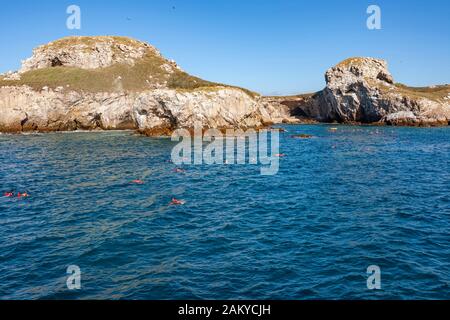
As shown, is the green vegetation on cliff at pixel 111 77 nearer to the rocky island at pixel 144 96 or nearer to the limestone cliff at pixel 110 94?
the limestone cliff at pixel 110 94

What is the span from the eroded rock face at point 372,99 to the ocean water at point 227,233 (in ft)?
278

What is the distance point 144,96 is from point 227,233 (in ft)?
242

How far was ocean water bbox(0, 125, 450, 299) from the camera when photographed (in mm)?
17047

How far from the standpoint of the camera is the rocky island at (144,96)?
9338 cm

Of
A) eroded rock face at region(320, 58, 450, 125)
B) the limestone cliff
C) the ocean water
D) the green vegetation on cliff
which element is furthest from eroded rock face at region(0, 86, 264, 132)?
the ocean water

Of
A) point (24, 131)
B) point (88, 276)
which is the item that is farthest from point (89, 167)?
point (24, 131)

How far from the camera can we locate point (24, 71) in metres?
124

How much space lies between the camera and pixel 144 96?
302 feet

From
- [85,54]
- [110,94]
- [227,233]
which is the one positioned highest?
[85,54]

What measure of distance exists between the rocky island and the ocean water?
4715cm

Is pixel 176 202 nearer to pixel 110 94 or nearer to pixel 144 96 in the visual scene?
pixel 144 96

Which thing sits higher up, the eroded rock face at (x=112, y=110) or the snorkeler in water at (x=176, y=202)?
the eroded rock face at (x=112, y=110)

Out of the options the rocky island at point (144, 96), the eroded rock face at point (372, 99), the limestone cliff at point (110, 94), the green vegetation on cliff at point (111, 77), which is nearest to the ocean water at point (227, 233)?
the limestone cliff at point (110, 94)

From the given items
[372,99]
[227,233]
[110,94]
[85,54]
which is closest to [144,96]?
[110,94]
